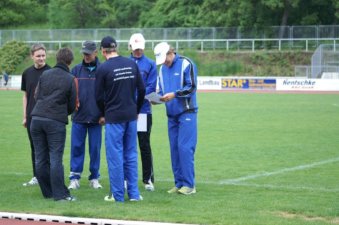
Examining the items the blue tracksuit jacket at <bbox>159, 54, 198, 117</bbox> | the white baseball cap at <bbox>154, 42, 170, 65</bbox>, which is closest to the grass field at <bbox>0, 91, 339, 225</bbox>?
the blue tracksuit jacket at <bbox>159, 54, 198, 117</bbox>

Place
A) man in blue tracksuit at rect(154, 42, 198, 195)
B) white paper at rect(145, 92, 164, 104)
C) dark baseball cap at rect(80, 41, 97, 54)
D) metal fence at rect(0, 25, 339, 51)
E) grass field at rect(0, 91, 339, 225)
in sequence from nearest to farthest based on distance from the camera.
→ grass field at rect(0, 91, 339, 225) < man in blue tracksuit at rect(154, 42, 198, 195) < white paper at rect(145, 92, 164, 104) < dark baseball cap at rect(80, 41, 97, 54) < metal fence at rect(0, 25, 339, 51)

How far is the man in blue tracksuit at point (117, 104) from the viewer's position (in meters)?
9.66

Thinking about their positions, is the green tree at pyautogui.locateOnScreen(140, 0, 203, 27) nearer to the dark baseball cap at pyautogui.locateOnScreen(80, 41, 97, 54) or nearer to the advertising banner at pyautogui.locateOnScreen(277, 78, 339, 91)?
the advertising banner at pyautogui.locateOnScreen(277, 78, 339, 91)

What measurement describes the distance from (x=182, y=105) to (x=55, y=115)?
5.73 ft

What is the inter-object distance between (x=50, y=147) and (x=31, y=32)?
56801mm

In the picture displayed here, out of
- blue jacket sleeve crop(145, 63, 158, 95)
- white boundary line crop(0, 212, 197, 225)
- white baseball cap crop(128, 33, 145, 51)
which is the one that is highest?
white baseball cap crop(128, 33, 145, 51)

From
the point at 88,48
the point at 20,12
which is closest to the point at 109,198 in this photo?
the point at 88,48

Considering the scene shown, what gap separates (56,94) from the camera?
9797 millimetres

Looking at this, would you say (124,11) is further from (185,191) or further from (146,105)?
(185,191)

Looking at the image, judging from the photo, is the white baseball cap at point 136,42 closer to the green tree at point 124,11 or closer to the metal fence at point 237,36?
the metal fence at point 237,36

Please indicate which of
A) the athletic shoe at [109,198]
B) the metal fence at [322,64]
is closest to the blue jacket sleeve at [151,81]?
the athletic shoe at [109,198]

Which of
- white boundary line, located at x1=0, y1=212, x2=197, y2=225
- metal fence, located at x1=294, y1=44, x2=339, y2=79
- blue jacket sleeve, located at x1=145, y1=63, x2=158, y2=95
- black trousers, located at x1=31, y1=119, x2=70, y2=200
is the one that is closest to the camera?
white boundary line, located at x1=0, y1=212, x2=197, y2=225

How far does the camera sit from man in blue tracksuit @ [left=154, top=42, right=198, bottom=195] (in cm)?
1033

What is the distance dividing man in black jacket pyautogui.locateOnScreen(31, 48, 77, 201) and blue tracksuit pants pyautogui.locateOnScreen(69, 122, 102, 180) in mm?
1088
